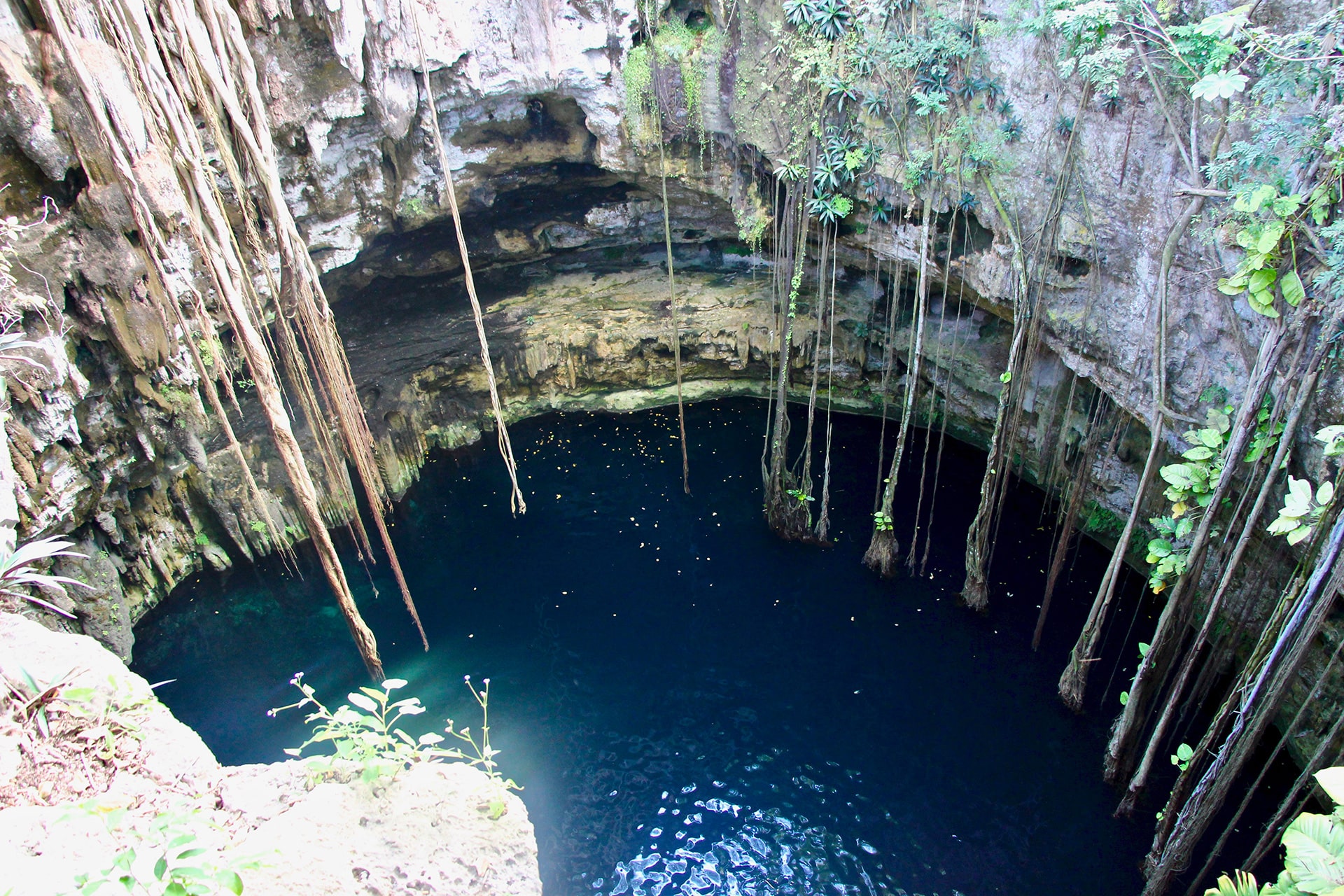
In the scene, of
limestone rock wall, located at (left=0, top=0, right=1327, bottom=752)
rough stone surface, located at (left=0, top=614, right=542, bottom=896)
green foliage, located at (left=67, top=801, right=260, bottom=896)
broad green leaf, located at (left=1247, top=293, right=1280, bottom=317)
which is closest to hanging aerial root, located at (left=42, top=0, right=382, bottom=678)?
limestone rock wall, located at (left=0, top=0, right=1327, bottom=752)

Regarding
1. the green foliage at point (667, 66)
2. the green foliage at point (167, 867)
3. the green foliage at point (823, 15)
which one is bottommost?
the green foliage at point (167, 867)

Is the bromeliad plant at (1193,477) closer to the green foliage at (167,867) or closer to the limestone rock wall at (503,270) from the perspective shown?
the limestone rock wall at (503,270)

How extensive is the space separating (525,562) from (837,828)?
14.4ft

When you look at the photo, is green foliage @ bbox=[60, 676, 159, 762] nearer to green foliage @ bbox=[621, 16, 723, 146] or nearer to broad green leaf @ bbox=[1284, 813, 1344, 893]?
broad green leaf @ bbox=[1284, 813, 1344, 893]

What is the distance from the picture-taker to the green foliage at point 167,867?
1.73m

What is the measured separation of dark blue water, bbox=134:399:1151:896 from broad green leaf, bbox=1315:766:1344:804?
3.44m

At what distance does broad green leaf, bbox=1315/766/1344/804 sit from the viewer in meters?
2.17

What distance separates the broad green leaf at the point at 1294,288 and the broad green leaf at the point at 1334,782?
297cm

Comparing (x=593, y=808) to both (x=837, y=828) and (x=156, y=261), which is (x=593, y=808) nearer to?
(x=837, y=828)

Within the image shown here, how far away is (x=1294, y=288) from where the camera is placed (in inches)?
164

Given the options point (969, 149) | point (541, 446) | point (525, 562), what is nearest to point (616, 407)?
point (541, 446)

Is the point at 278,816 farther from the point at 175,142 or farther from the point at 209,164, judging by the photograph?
the point at 209,164

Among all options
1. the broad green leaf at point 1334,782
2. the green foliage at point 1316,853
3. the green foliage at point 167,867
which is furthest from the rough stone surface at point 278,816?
the broad green leaf at point 1334,782

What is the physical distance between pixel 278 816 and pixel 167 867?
33.9 inches
